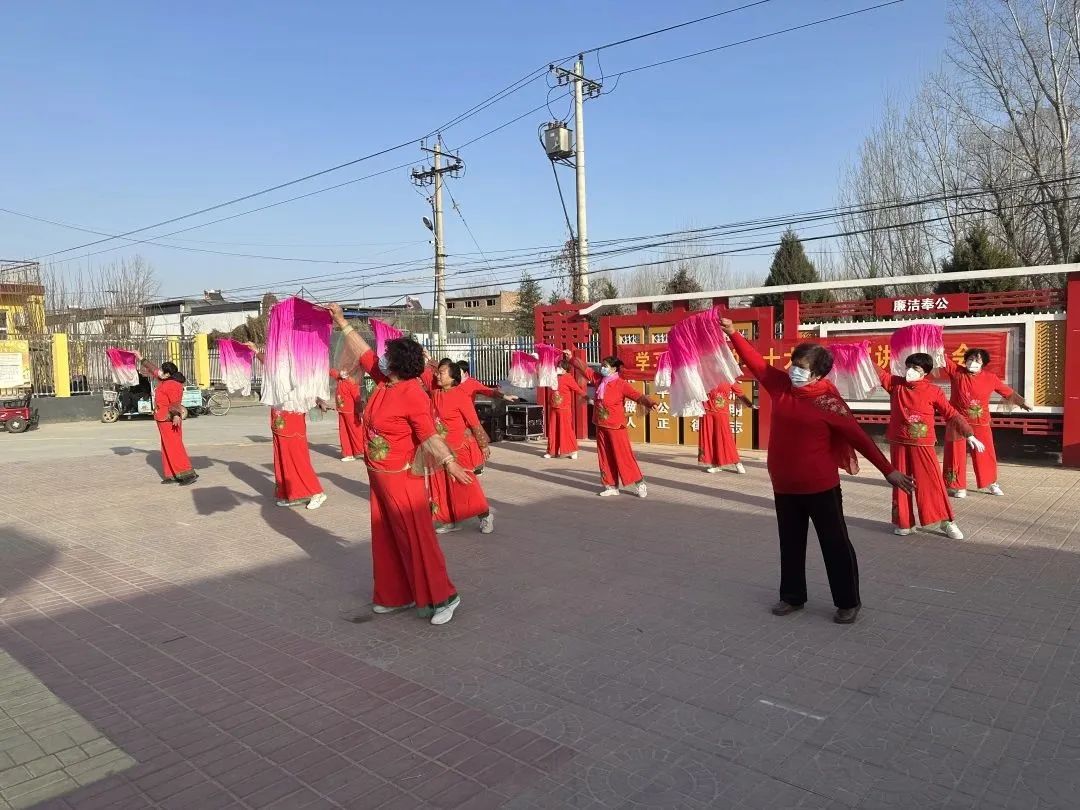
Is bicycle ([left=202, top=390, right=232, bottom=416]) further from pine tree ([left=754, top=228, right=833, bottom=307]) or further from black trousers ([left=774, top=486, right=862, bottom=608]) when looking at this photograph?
black trousers ([left=774, top=486, right=862, bottom=608])

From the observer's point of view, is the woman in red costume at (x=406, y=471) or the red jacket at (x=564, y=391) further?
the red jacket at (x=564, y=391)

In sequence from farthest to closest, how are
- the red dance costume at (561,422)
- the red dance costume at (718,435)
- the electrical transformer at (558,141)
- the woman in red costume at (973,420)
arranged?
the electrical transformer at (558,141) < the red dance costume at (561,422) < the red dance costume at (718,435) < the woman in red costume at (973,420)

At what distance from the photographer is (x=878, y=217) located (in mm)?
21047

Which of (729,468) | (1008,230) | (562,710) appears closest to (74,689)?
(562,710)

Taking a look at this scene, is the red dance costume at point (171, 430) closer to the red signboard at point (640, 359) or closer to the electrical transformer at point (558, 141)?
the red signboard at point (640, 359)

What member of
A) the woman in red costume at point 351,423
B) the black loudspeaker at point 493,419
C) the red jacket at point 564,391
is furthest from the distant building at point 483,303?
the red jacket at point 564,391

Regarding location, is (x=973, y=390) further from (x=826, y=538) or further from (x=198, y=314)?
(x=198, y=314)

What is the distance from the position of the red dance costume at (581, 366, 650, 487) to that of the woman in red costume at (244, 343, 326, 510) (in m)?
3.32

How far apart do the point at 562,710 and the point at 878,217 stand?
68.3 ft

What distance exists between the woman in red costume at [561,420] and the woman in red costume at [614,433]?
318cm

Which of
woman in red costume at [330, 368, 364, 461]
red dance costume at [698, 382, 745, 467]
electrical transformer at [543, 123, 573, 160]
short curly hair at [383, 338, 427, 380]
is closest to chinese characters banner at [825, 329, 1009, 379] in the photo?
red dance costume at [698, 382, 745, 467]

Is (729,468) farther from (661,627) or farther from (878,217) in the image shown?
(878,217)

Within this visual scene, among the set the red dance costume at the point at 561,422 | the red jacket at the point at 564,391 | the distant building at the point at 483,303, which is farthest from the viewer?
the distant building at the point at 483,303

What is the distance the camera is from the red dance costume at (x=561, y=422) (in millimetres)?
12281
